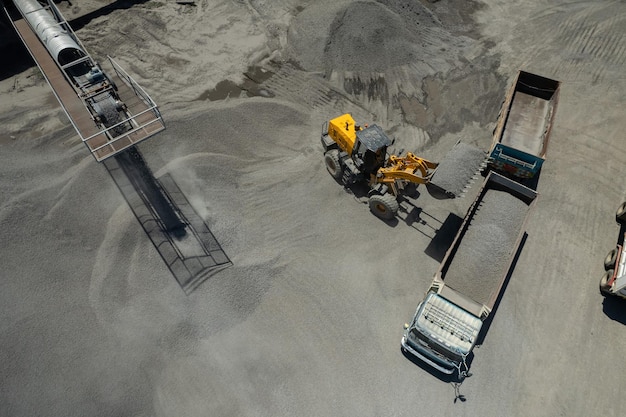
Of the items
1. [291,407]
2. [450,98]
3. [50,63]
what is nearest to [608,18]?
[450,98]

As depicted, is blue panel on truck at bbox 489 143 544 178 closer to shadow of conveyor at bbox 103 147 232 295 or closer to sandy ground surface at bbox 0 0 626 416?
sandy ground surface at bbox 0 0 626 416

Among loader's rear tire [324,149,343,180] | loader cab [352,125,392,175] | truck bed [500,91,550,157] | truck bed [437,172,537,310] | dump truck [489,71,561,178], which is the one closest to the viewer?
truck bed [437,172,537,310]

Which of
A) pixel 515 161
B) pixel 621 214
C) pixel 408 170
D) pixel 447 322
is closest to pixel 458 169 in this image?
pixel 408 170

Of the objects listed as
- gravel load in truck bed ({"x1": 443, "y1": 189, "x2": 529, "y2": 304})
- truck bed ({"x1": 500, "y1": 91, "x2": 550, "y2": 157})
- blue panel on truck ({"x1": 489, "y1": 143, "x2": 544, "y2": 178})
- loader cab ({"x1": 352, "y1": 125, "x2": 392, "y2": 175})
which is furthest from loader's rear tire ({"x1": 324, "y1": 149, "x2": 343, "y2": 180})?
truck bed ({"x1": 500, "y1": 91, "x2": 550, "y2": 157})

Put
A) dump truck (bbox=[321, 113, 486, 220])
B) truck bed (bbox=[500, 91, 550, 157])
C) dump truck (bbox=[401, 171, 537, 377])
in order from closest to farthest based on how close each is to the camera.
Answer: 1. dump truck (bbox=[401, 171, 537, 377])
2. dump truck (bbox=[321, 113, 486, 220])
3. truck bed (bbox=[500, 91, 550, 157])

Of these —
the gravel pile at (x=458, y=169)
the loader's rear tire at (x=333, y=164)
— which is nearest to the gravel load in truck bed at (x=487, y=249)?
the gravel pile at (x=458, y=169)

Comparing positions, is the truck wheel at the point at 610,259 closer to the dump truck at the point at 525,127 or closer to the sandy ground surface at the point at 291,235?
the sandy ground surface at the point at 291,235

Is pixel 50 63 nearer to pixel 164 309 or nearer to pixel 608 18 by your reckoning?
pixel 164 309
